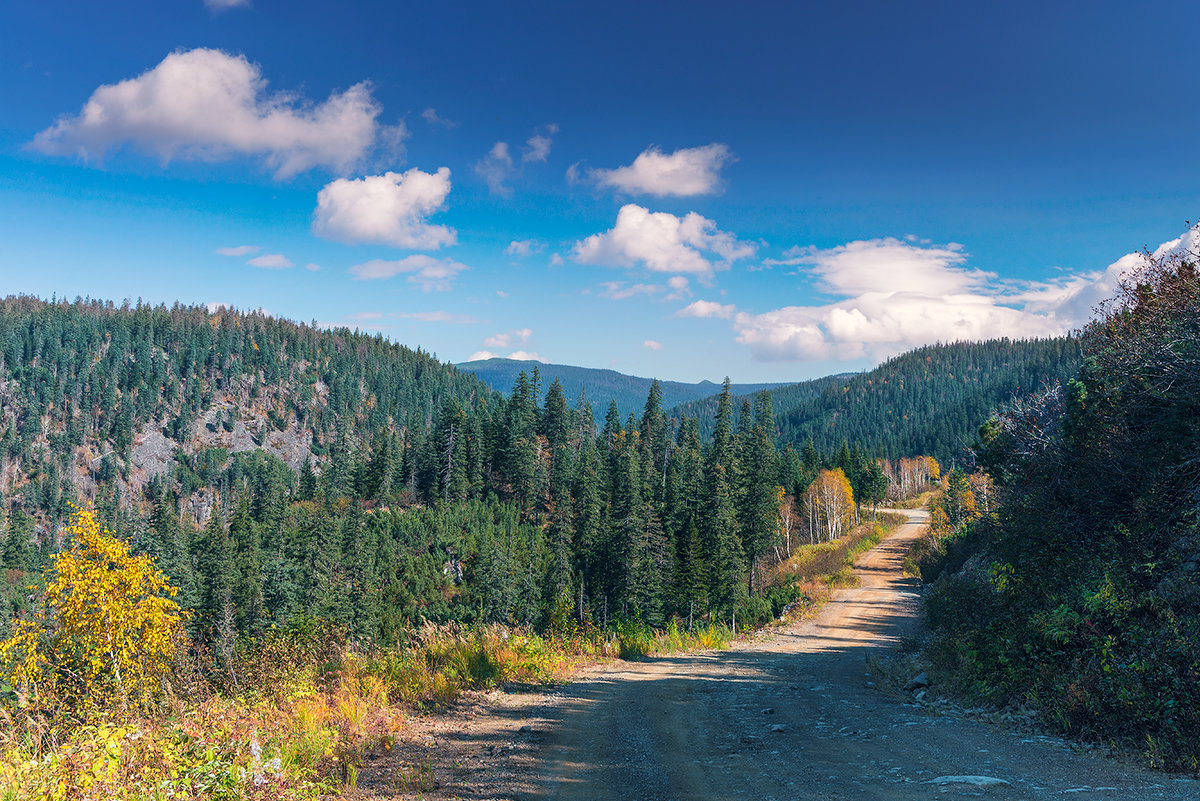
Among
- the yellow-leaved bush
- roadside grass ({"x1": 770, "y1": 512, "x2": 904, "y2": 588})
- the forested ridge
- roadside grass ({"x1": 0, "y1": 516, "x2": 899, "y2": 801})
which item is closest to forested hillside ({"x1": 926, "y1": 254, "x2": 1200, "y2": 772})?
roadside grass ({"x1": 0, "y1": 516, "x2": 899, "y2": 801})

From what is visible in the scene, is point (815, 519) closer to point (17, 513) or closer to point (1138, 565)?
point (1138, 565)

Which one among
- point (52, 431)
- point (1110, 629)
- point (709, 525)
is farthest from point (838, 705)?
point (52, 431)

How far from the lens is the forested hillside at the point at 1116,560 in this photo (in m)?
8.12

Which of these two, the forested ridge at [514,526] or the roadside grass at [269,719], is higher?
the roadside grass at [269,719]

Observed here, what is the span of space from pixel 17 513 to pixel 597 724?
605ft

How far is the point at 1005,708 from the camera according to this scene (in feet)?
34.2

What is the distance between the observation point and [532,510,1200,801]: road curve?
687 cm

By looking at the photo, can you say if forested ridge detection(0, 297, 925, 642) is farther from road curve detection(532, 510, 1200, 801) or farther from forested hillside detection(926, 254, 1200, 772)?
forested hillside detection(926, 254, 1200, 772)

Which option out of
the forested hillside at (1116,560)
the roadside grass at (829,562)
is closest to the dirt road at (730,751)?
the forested hillside at (1116,560)

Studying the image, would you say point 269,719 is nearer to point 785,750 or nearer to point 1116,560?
point 785,750

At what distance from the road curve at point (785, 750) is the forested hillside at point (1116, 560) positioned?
106 centimetres

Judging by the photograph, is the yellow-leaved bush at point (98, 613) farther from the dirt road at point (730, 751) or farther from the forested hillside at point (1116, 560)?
the forested hillside at point (1116, 560)

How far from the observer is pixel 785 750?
28.8 feet

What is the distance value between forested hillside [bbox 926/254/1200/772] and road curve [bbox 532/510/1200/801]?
3.47 ft
